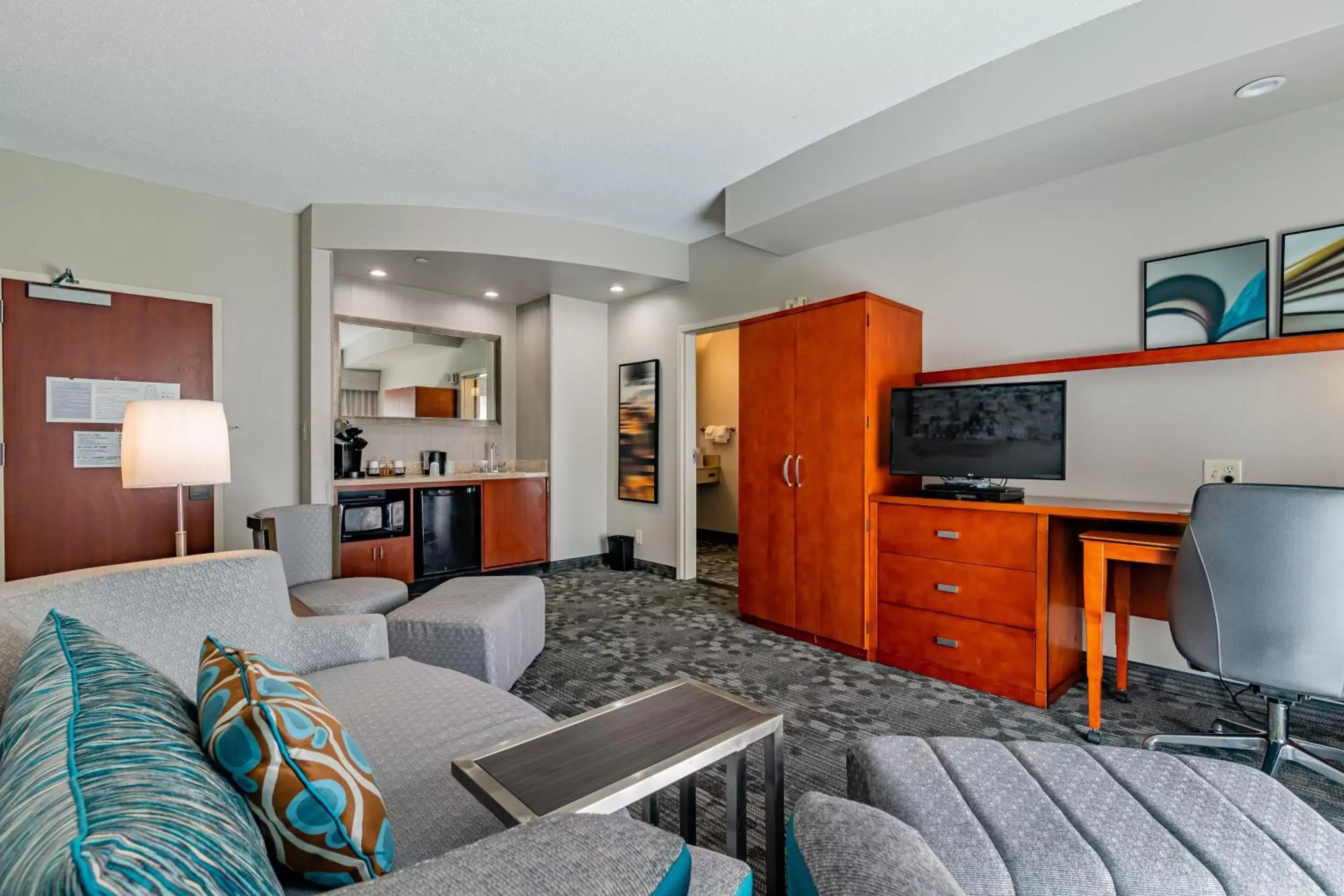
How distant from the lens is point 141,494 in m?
3.70

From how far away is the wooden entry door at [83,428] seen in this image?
335 centimetres

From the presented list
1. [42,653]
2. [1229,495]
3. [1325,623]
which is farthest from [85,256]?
[1325,623]

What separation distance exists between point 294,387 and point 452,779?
3.84 meters

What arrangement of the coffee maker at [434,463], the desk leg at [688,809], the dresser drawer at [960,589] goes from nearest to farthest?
the desk leg at [688,809], the dresser drawer at [960,589], the coffee maker at [434,463]

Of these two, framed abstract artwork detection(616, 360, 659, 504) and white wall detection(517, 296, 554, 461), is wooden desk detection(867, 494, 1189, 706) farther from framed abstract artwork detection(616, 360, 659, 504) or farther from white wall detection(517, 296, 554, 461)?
white wall detection(517, 296, 554, 461)

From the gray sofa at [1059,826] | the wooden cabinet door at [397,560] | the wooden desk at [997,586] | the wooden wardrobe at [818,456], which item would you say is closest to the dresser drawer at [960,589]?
the wooden desk at [997,586]

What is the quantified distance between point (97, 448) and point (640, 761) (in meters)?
4.07

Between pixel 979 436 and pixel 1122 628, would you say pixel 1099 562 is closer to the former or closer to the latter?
pixel 1122 628

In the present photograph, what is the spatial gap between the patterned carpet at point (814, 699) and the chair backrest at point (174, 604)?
1.20 meters

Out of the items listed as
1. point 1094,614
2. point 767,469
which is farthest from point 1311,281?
point 767,469

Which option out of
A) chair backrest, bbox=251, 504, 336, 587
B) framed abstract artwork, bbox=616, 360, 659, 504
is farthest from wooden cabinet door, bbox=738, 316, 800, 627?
chair backrest, bbox=251, 504, 336, 587

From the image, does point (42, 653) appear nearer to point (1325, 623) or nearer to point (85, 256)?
point (1325, 623)

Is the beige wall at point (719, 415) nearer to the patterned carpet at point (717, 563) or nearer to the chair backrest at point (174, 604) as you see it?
the patterned carpet at point (717, 563)

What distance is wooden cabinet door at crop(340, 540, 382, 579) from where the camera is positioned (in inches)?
170
